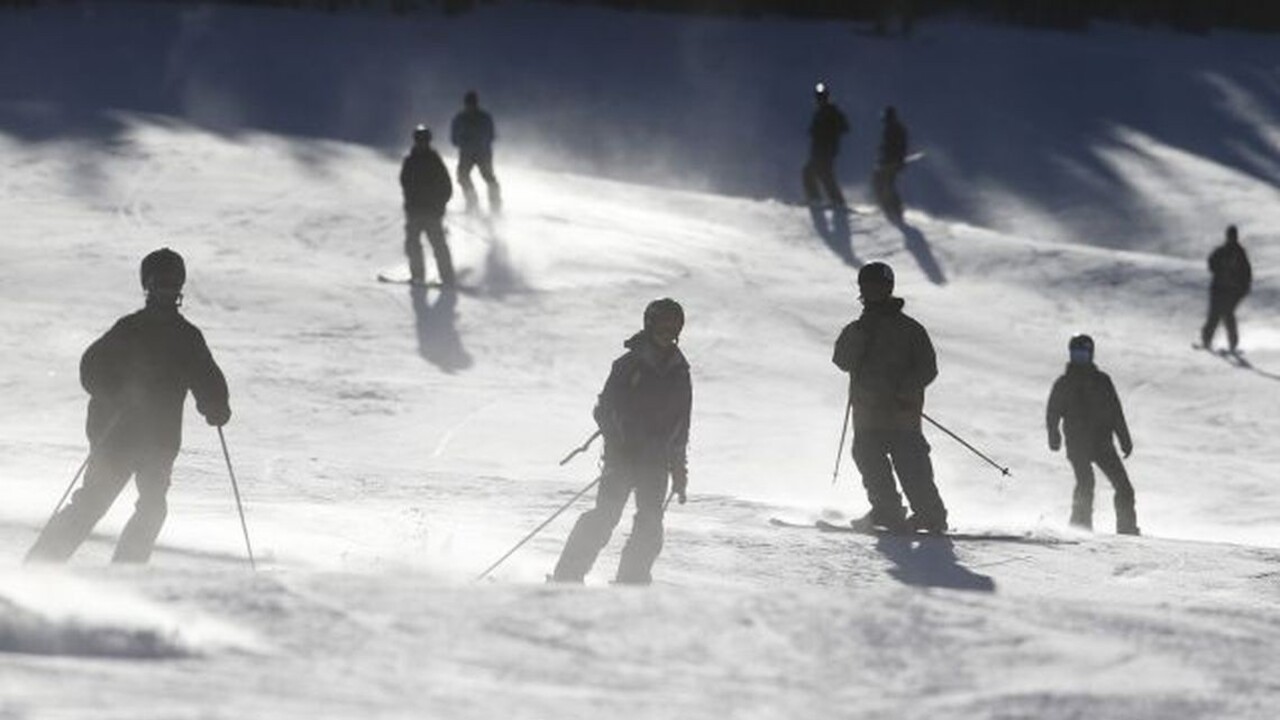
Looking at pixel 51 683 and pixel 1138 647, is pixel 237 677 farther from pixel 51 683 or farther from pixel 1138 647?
pixel 1138 647

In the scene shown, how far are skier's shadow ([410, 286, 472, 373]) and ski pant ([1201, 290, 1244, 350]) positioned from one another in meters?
6.67

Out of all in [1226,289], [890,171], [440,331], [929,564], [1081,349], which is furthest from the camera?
[890,171]

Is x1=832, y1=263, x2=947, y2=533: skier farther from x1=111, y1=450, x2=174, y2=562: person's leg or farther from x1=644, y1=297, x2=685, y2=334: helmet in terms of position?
x1=111, y1=450, x2=174, y2=562: person's leg

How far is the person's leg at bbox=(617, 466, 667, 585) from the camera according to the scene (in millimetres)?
10898

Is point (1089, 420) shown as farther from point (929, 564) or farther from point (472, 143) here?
point (472, 143)

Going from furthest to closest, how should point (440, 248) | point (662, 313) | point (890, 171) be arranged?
point (890, 171) < point (440, 248) < point (662, 313)

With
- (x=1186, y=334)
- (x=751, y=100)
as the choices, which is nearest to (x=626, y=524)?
(x=1186, y=334)

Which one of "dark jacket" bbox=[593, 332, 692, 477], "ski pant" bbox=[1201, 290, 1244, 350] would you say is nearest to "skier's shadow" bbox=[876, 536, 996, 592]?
"dark jacket" bbox=[593, 332, 692, 477]

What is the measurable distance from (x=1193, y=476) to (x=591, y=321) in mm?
5755

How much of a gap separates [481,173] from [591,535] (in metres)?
16.9

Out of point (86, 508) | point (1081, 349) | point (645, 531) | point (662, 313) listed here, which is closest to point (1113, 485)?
point (1081, 349)

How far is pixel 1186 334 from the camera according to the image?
25.8m

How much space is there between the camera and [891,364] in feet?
43.8

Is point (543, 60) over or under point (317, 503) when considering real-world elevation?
over
